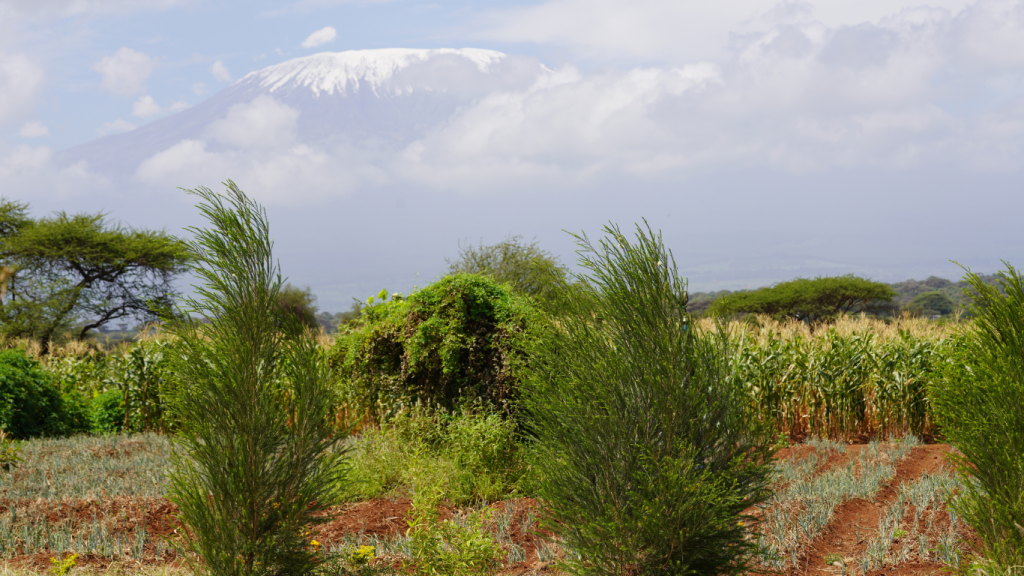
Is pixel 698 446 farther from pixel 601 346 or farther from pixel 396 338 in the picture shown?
pixel 396 338

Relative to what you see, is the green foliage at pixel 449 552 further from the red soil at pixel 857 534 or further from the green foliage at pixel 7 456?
the green foliage at pixel 7 456

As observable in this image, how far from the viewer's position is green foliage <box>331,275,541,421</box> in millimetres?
8203

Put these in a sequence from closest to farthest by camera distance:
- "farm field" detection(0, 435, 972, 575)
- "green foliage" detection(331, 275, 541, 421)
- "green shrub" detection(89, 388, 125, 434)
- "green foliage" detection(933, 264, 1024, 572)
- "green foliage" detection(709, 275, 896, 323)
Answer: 1. "green foliage" detection(933, 264, 1024, 572)
2. "farm field" detection(0, 435, 972, 575)
3. "green foliage" detection(331, 275, 541, 421)
4. "green shrub" detection(89, 388, 125, 434)
5. "green foliage" detection(709, 275, 896, 323)

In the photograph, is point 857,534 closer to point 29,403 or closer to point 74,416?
point 29,403

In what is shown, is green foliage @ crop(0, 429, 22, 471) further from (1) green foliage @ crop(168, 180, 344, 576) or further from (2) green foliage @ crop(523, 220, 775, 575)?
(2) green foliage @ crop(523, 220, 775, 575)

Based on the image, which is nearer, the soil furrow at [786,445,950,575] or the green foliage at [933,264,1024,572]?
the green foliage at [933,264,1024,572]

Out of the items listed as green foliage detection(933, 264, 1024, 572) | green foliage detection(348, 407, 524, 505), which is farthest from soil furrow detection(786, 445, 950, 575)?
green foliage detection(348, 407, 524, 505)

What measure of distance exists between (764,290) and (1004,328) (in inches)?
1724

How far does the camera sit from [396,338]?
351 inches

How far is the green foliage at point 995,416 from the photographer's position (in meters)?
4.05

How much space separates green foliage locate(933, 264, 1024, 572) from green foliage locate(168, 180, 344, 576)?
4353mm

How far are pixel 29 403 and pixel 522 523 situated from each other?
1097 cm

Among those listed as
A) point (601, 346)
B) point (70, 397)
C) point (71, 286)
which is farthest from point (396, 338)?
point (71, 286)

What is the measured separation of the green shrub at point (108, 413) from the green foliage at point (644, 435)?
12308mm
